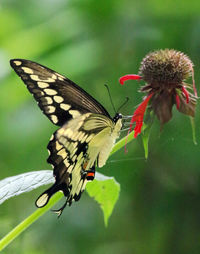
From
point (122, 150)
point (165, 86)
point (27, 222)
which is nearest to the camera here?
point (27, 222)

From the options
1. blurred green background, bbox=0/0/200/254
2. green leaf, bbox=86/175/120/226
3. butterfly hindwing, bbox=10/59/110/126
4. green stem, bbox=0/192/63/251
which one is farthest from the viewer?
blurred green background, bbox=0/0/200/254

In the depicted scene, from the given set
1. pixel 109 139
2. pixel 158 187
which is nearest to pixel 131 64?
pixel 158 187

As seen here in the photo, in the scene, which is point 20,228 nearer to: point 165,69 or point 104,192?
point 104,192

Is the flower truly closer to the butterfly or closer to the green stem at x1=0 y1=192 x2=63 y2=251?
the butterfly

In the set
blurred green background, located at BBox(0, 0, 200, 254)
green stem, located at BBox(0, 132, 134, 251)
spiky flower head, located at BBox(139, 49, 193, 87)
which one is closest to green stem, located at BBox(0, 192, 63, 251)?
green stem, located at BBox(0, 132, 134, 251)

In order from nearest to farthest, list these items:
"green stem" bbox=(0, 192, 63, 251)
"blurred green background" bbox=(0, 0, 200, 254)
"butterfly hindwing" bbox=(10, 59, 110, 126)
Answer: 1. "green stem" bbox=(0, 192, 63, 251)
2. "butterfly hindwing" bbox=(10, 59, 110, 126)
3. "blurred green background" bbox=(0, 0, 200, 254)

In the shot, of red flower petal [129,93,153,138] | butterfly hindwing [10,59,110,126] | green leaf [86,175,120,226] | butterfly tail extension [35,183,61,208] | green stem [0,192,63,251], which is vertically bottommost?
green leaf [86,175,120,226]

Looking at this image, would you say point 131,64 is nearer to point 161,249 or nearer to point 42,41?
point 42,41

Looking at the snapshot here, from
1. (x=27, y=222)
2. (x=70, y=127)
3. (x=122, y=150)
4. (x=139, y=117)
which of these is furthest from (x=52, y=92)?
(x=122, y=150)
